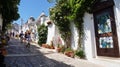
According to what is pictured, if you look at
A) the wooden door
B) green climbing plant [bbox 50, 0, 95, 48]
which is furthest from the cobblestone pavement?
green climbing plant [bbox 50, 0, 95, 48]

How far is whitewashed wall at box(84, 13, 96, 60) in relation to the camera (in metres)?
12.5

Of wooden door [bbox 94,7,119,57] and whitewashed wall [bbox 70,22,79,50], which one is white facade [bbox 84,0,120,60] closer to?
wooden door [bbox 94,7,119,57]

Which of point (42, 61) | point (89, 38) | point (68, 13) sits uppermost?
point (68, 13)

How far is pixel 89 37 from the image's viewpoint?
12.7 meters

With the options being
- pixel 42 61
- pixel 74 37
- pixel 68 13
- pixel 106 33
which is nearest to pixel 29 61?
pixel 42 61

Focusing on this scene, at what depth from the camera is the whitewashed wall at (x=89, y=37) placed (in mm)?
12461

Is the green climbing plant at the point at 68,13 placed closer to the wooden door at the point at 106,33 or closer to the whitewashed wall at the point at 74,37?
the whitewashed wall at the point at 74,37

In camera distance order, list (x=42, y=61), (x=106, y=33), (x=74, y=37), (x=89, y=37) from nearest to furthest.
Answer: (x=106, y=33), (x=42, y=61), (x=89, y=37), (x=74, y=37)

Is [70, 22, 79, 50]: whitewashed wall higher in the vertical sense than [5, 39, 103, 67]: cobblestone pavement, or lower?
higher

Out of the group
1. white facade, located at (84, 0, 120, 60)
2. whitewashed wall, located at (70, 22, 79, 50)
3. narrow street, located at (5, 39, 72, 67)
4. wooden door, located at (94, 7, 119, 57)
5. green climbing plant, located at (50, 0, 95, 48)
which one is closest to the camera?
wooden door, located at (94, 7, 119, 57)

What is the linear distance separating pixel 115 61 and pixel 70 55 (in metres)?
5.03

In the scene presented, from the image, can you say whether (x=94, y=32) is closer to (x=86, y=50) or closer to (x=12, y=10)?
(x=86, y=50)

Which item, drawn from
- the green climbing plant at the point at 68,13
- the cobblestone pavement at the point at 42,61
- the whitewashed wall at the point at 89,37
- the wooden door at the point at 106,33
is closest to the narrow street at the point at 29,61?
the cobblestone pavement at the point at 42,61

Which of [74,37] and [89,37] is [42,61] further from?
[74,37]
